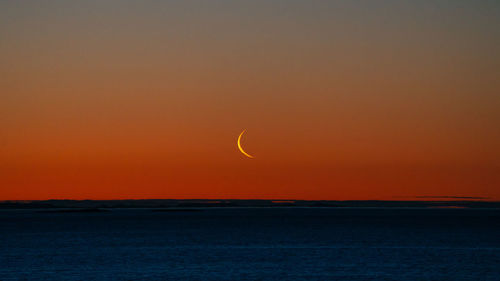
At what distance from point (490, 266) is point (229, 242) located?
58.2 metres

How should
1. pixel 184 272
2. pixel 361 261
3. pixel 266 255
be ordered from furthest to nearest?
pixel 266 255 < pixel 361 261 < pixel 184 272

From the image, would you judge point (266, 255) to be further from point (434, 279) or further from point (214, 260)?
point (434, 279)

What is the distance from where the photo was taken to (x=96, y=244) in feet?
422

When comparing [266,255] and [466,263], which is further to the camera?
[266,255]

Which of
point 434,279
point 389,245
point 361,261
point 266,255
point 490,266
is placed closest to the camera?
point 434,279

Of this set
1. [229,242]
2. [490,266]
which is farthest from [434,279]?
[229,242]

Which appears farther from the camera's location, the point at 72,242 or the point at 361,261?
the point at 72,242

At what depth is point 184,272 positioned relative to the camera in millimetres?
80250

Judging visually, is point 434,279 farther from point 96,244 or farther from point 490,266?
point 96,244

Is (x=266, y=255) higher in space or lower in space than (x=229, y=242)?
lower

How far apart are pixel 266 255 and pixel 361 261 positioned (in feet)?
53.0

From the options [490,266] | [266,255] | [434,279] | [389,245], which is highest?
[389,245]

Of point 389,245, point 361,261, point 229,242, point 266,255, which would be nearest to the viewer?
point 361,261

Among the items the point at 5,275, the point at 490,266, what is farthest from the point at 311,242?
the point at 5,275
